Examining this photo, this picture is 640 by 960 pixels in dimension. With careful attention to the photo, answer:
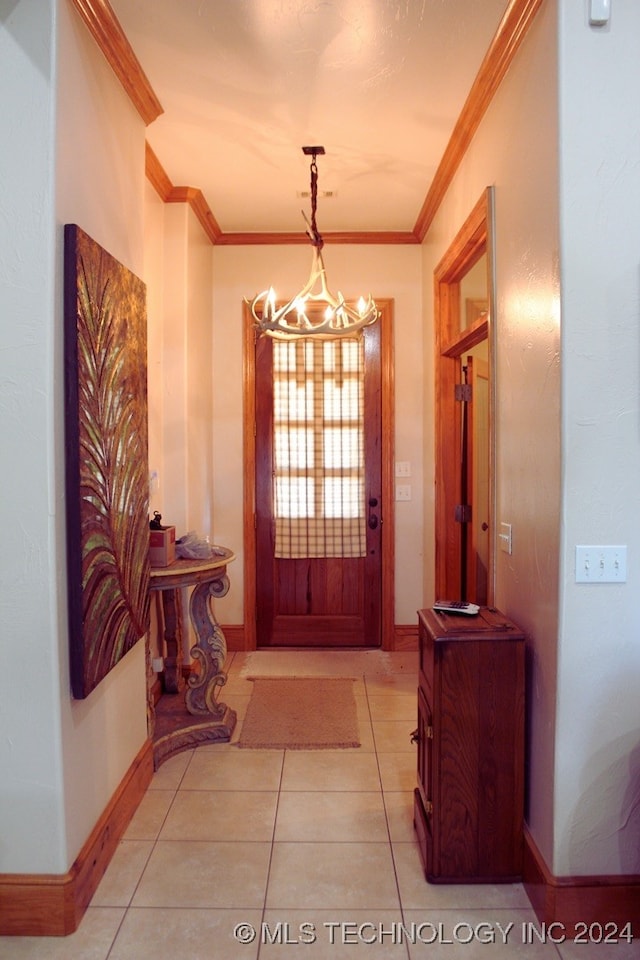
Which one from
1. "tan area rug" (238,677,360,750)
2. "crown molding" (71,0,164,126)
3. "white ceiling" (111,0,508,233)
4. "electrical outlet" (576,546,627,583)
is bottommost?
"tan area rug" (238,677,360,750)

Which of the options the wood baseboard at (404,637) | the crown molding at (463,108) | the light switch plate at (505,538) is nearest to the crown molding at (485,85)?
the crown molding at (463,108)

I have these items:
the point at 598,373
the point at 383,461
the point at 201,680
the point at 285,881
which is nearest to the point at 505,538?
the point at 598,373

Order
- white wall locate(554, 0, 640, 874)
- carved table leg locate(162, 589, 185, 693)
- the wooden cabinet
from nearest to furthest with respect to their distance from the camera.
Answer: white wall locate(554, 0, 640, 874)
the wooden cabinet
carved table leg locate(162, 589, 185, 693)

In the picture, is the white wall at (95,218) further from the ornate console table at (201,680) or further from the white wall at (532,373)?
the white wall at (532,373)

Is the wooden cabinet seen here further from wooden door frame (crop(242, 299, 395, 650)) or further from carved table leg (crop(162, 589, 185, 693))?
wooden door frame (crop(242, 299, 395, 650))

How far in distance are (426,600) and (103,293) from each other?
9.75 ft

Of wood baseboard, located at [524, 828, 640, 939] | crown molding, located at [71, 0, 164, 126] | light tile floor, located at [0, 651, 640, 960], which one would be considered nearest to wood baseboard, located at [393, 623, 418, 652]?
light tile floor, located at [0, 651, 640, 960]

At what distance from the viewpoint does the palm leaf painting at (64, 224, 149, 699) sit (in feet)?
5.99

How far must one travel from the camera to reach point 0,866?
1.79 m

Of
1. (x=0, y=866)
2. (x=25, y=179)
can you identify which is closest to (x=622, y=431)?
(x=25, y=179)

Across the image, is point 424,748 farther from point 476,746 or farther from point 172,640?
point 172,640

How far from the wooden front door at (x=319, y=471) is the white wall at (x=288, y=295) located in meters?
0.15

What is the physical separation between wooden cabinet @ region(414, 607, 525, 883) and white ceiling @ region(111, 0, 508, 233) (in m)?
2.10

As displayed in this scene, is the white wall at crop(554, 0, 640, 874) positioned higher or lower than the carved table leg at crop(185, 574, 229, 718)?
higher
